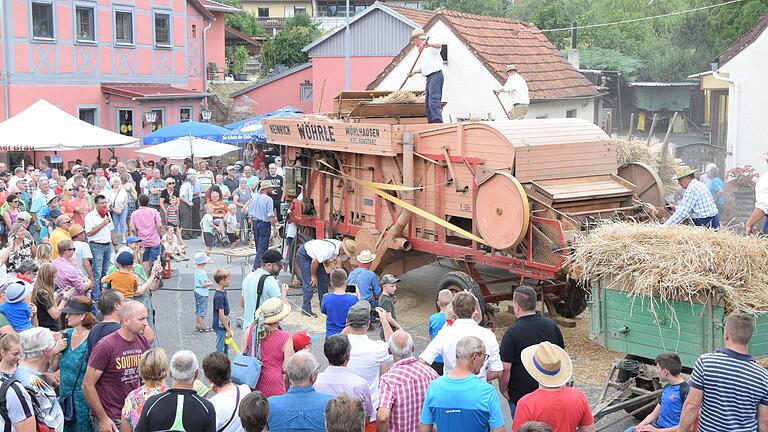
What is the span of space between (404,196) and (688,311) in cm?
593

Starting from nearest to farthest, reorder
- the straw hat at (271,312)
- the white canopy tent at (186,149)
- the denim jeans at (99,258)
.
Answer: the straw hat at (271,312) < the denim jeans at (99,258) < the white canopy tent at (186,149)

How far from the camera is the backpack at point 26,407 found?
5.73 metres

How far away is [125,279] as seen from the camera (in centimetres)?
996

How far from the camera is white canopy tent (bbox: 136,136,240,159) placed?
78.6ft

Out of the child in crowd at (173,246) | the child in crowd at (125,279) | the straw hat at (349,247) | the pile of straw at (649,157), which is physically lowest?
the child in crowd at (173,246)

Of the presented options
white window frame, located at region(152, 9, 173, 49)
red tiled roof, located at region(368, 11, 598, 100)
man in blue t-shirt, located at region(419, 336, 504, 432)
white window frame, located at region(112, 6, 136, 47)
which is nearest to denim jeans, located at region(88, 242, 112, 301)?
man in blue t-shirt, located at region(419, 336, 504, 432)

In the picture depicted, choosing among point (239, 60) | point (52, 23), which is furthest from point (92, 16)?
point (239, 60)

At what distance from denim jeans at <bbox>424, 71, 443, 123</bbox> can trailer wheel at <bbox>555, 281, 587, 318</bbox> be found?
339cm

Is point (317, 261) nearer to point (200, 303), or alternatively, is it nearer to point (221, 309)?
point (200, 303)

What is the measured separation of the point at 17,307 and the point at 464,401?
4.65 m

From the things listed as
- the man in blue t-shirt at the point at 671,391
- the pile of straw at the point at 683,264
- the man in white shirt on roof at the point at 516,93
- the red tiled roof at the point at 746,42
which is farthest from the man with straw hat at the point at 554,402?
the red tiled roof at the point at 746,42

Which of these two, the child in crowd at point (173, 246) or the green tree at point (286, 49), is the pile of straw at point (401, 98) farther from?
the green tree at point (286, 49)

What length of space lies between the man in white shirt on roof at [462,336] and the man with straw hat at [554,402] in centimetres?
105

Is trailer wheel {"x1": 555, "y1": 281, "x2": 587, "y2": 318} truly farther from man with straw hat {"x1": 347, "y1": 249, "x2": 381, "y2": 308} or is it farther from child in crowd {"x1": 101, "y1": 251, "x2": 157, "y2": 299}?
child in crowd {"x1": 101, "y1": 251, "x2": 157, "y2": 299}
